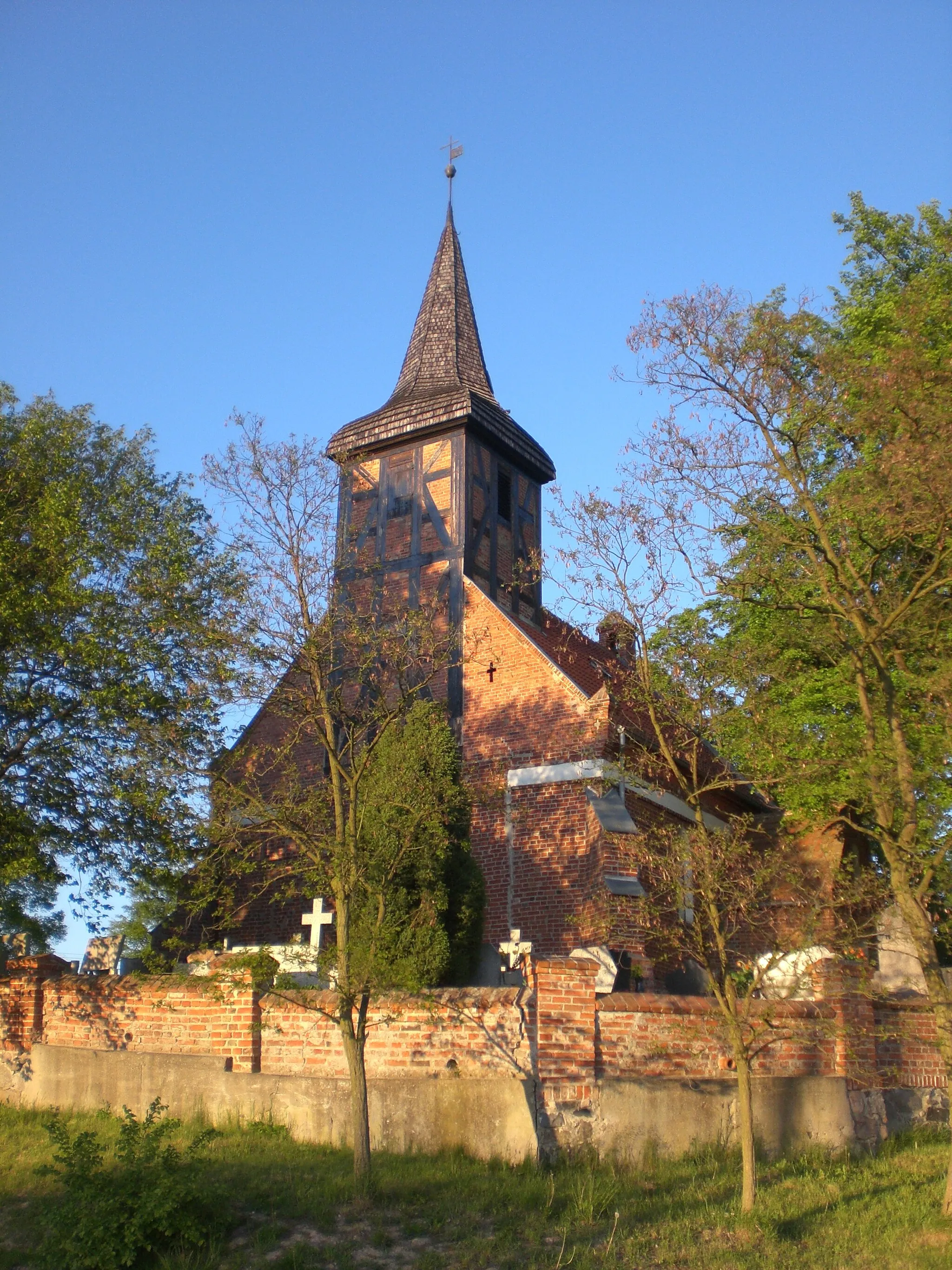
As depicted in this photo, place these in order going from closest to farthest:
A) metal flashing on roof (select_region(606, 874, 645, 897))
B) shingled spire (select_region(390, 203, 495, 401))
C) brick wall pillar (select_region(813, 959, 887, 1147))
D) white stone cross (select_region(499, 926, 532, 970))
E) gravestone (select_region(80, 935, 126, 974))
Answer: brick wall pillar (select_region(813, 959, 887, 1147))
white stone cross (select_region(499, 926, 532, 970))
metal flashing on roof (select_region(606, 874, 645, 897))
gravestone (select_region(80, 935, 126, 974))
shingled spire (select_region(390, 203, 495, 401))

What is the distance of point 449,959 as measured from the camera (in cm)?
1377

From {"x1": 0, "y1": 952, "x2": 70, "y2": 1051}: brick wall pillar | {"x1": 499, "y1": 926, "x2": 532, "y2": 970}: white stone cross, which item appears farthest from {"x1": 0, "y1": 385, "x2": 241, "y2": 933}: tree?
{"x1": 499, "y1": 926, "x2": 532, "y2": 970}: white stone cross

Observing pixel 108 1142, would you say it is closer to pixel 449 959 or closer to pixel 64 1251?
pixel 64 1251

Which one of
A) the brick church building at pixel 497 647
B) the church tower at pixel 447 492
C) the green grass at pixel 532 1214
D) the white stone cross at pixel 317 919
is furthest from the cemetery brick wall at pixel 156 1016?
the church tower at pixel 447 492

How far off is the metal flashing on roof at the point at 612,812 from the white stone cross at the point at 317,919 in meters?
3.71

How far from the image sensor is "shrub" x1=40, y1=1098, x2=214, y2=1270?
278 inches

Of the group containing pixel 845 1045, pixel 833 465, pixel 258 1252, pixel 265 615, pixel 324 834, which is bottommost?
pixel 258 1252

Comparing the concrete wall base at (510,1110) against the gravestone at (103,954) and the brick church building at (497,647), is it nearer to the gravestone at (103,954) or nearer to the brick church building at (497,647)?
the brick church building at (497,647)

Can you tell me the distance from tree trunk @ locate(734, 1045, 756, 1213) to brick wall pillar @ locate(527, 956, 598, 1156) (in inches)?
64.1

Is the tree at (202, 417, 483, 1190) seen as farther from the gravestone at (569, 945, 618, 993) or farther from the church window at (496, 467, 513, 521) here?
the church window at (496, 467, 513, 521)

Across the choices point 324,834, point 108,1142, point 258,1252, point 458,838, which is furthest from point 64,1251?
point 458,838

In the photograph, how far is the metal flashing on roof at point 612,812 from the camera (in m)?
14.8

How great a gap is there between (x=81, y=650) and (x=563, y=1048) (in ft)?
23.9

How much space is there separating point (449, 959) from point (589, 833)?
2671mm
